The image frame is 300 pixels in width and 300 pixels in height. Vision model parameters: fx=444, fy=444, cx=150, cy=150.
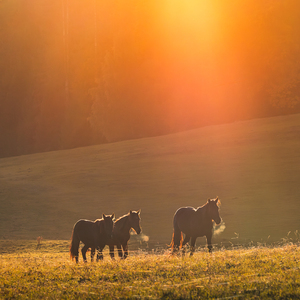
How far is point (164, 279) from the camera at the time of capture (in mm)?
7906

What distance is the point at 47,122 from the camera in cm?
7588

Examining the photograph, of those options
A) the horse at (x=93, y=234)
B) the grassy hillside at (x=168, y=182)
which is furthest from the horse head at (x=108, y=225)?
the grassy hillside at (x=168, y=182)

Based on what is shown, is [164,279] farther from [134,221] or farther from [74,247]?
[74,247]

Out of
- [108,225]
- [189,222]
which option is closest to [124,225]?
[108,225]

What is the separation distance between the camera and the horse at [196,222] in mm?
12211

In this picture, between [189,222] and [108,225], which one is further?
[189,222]

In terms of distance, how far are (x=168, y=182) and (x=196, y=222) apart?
64.7ft

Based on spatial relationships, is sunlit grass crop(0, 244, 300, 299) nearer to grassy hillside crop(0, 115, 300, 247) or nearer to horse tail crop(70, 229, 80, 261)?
horse tail crop(70, 229, 80, 261)

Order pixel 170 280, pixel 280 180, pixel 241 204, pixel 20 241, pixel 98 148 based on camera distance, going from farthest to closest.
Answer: pixel 98 148
pixel 280 180
pixel 241 204
pixel 20 241
pixel 170 280

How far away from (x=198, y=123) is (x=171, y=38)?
1064 centimetres

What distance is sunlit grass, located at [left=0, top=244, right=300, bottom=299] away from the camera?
6.96m

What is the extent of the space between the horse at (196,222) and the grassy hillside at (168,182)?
648 centimetres

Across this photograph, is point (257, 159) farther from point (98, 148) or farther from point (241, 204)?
point (98, 148)

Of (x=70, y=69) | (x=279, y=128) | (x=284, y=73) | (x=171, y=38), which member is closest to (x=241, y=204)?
(x=279, y=128)
